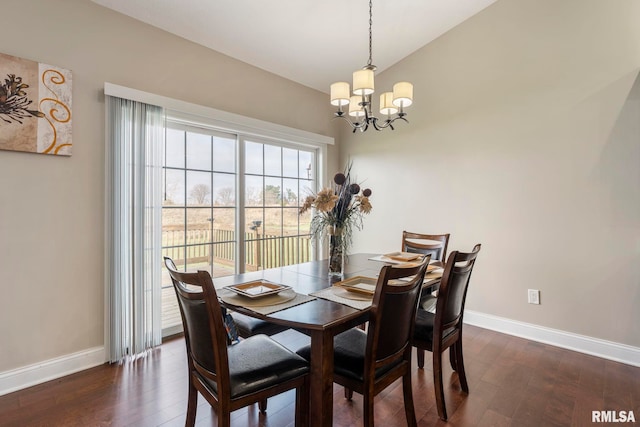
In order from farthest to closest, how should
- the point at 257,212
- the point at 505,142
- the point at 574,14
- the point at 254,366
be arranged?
the point at 257,212
the point at 505,142
the point at 574,14
the point at 254,366

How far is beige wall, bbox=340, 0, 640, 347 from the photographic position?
2.51 metres

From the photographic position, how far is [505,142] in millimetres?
3074

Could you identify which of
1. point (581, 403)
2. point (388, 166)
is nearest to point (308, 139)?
point (388, 166)

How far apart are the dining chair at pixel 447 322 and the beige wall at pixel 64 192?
2.40 m

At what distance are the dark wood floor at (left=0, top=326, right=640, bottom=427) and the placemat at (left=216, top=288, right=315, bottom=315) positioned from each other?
770mm

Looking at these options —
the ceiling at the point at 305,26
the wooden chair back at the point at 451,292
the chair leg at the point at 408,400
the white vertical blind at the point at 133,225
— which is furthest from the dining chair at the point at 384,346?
the ceiling at the point at 305,26

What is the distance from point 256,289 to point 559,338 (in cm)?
279

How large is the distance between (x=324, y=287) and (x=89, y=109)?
2.17 meters

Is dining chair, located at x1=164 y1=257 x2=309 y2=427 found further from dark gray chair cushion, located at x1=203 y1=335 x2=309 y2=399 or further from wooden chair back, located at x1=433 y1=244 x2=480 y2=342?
wooden chair back, located at x1=433 y1=244 x2=480 y2=342

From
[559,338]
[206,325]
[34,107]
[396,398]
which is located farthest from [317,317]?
[559,338]

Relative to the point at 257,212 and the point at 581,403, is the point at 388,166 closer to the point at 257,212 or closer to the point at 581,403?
the point at 257,212

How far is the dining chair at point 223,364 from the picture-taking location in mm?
1248

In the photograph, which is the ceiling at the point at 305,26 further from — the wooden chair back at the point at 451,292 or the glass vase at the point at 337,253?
the wooden chair back at the point at 451,292

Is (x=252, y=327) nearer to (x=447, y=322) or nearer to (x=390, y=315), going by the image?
(x=390, y=315)
